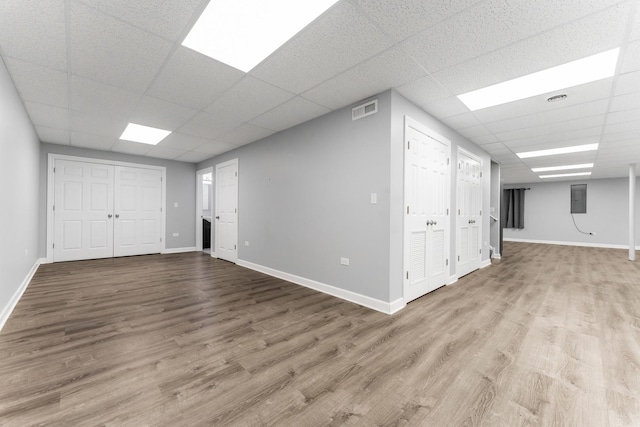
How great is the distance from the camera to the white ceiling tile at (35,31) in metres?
1.76

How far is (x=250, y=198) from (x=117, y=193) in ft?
11.8

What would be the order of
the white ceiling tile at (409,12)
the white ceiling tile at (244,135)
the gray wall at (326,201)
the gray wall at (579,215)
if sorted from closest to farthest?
the white ceiling tile at (409,12) → the gray wall at (326,201) → the white ceiling tile at (244,135) → the gray wall at (579,215)

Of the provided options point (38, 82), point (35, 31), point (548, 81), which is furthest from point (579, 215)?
point (38, 82)

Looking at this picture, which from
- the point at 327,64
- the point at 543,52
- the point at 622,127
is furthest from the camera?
the point at 622,127

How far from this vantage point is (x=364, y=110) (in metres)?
3.11

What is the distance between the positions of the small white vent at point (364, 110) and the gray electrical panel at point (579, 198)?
11.3 m

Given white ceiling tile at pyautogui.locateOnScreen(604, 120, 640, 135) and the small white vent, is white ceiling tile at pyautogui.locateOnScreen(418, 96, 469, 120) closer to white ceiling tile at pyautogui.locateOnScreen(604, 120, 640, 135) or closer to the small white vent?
the small white vent

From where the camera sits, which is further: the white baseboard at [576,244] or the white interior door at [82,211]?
the white baseboard at [576,244]

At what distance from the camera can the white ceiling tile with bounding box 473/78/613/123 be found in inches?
108

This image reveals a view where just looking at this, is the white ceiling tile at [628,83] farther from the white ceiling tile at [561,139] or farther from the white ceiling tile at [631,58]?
the white ceiling tile at [561,139]

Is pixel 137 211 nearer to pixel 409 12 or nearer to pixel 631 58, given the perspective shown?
pixel 409 12

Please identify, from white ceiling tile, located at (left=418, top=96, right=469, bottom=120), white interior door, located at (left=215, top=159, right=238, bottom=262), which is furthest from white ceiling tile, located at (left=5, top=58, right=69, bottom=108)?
white ceiling tile, located at (left=418, top=96, right=469, bottom=120)

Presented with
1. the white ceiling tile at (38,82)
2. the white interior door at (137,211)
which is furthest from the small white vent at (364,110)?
the white interior door at (137,211)

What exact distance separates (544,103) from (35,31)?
16.5ft
